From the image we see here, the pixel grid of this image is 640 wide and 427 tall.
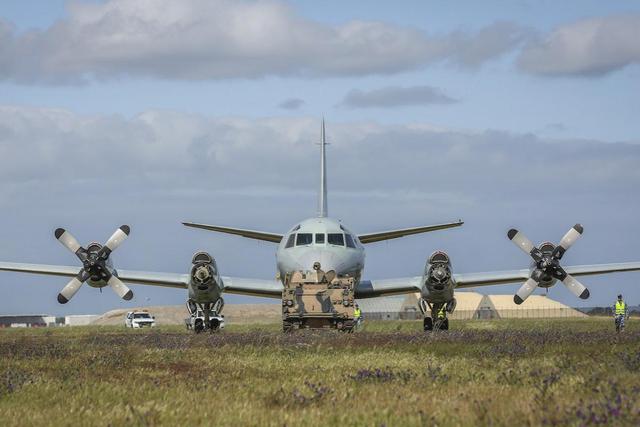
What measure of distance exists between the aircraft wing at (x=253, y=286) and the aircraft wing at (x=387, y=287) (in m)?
3.30

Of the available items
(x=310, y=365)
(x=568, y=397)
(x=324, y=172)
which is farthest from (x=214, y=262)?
(x=568, y=397)

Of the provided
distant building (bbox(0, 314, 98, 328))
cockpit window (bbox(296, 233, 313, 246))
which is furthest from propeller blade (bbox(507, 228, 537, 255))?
distant building (bbox(0, 314, 98, 328))

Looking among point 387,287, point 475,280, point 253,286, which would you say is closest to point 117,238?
point 253,286

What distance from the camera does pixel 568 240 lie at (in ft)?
115

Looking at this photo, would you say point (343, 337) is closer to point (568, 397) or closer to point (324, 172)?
point (568, 397)

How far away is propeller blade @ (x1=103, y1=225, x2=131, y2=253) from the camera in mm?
35716

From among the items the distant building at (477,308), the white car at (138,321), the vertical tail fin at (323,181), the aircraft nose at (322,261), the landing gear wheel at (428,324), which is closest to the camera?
the aircraft nose at (322,261)

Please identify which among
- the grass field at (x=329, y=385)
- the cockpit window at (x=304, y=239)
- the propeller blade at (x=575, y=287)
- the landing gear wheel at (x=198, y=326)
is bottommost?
the grass field at (x=329, y=385)

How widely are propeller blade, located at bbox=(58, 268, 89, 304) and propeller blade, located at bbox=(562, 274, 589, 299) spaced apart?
58.6 feet

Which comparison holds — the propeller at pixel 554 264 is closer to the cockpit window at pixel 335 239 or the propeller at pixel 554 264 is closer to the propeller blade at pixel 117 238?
the cockpit window at pixel 335 239

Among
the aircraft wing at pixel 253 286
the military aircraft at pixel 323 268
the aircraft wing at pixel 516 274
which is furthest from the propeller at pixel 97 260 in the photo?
the aircraft wing at pixel 516 274

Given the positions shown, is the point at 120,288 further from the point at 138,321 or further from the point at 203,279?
the point at 138,321

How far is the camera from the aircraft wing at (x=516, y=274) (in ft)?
121

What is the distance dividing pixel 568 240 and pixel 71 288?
61.2ft
